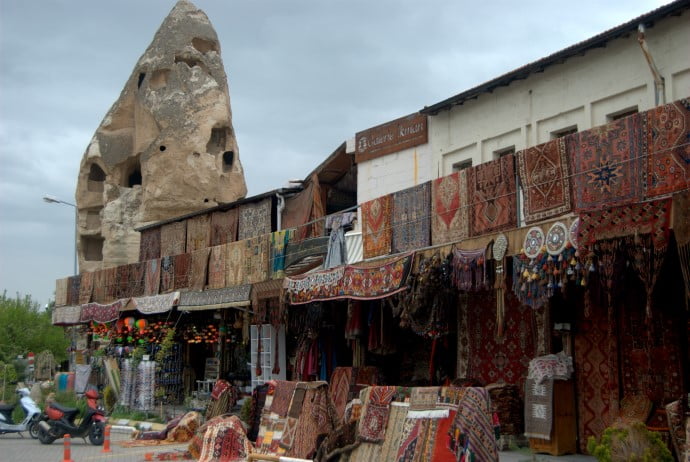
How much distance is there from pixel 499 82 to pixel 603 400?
5.32 meters

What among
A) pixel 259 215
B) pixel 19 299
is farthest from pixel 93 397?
pixel 19 299

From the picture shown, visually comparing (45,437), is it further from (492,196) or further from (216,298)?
(492,196)

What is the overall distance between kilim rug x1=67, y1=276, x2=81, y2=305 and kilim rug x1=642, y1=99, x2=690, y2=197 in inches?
A: 813

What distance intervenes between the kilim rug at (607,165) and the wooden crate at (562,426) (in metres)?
2.96

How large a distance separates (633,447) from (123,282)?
17.1m

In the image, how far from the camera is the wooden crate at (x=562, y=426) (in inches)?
419

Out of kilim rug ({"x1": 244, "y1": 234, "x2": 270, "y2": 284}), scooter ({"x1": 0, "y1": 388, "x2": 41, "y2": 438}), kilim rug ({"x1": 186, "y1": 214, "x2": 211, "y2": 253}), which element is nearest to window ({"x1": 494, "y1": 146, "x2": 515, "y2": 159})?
kilim rug ({"x1": 244, "y1": 234, "x2": 270, "y2": 284})

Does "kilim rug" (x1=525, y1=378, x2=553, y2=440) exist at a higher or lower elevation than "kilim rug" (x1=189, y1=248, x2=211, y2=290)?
lower

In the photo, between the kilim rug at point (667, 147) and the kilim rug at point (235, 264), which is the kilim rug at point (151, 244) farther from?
the kilim rug at point (667, 147)

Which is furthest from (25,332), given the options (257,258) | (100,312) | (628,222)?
(628,222)

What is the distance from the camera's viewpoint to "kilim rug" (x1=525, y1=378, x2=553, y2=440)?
10664 mm

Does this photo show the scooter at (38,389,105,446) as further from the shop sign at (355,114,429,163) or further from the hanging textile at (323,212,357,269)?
the shop sign at (355,114,429,163)

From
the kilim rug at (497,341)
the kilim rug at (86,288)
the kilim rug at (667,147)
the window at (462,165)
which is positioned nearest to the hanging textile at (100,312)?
the kilim rug at (86,288)

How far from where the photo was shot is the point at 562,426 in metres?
10.7
